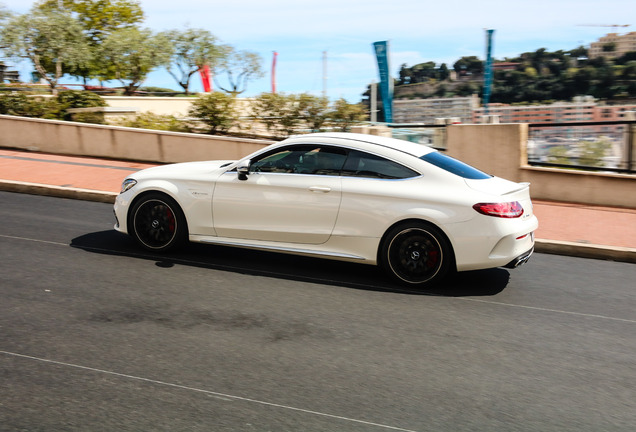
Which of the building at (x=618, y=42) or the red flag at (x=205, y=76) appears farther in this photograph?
the building at (x=618, y=42)

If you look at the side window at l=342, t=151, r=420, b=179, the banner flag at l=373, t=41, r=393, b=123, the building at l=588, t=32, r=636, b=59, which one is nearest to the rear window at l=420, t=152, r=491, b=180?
the side window at l=342, t=151, r=420, b=179

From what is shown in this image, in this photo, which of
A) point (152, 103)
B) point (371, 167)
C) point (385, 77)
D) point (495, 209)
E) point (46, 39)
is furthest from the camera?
point (46, 39)

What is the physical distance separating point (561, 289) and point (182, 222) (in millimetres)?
4264

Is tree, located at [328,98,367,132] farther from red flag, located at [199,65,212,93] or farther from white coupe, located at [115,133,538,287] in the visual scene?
red flag, located at [199,65,212,93]

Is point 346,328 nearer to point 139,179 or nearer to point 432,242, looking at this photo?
point 432,242

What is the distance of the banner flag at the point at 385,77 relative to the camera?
31.4 meters

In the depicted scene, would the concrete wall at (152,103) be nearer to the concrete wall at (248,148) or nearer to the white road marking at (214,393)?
the concrete wall at (248,148)

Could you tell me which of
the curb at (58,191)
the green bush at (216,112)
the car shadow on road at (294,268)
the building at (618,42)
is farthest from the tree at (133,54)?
the building at (618,42)

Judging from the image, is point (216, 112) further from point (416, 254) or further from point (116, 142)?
point (416, 254)

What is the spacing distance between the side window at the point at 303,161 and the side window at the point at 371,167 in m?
0.10

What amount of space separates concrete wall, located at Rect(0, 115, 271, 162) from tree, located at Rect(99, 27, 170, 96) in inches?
1654

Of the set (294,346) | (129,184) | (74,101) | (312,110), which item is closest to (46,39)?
(74,101)

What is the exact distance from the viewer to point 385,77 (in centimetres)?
3197

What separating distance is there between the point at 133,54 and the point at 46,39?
7.60 meters
